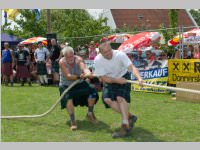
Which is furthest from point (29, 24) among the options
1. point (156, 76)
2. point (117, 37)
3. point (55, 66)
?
point (156, 76)

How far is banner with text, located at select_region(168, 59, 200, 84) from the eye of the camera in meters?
9.90

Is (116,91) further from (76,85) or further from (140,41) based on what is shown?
(140,41)

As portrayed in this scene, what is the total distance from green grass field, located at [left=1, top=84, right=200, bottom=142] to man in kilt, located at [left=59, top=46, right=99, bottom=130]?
0.34 meters

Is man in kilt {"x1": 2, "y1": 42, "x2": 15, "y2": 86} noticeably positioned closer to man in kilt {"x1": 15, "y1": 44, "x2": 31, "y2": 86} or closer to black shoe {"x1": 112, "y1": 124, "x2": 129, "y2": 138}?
man in kilt {"x1": 15, "y1": 44, "x2": 31, "y2": 86}

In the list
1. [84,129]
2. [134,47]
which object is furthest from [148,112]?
[134,47]

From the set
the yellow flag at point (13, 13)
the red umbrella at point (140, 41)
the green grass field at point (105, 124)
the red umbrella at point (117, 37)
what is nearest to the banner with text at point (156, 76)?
the red umbrella at point (140, 41)

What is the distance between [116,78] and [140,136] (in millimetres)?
915

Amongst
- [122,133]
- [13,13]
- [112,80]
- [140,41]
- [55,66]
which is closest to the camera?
[122,133]

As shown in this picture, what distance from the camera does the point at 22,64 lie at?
14.1 meters

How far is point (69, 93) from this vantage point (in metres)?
6.42

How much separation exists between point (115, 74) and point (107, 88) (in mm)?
272

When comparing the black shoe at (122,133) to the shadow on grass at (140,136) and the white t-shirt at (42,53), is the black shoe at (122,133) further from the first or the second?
the white t-shirt at (42,53)

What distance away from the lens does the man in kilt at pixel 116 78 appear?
563 centimetres

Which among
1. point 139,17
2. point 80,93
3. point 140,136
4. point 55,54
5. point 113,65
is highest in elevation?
point 139,17
